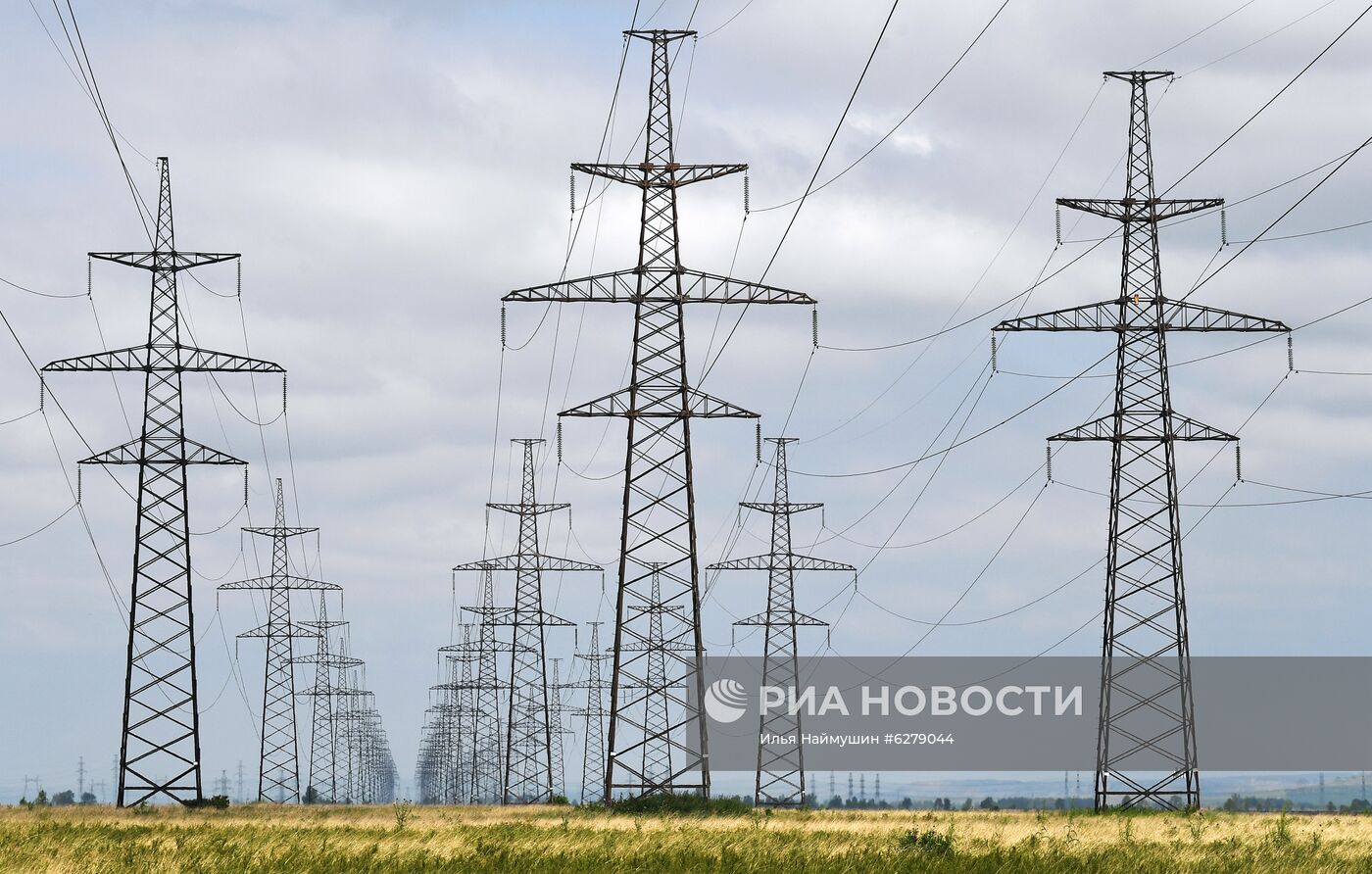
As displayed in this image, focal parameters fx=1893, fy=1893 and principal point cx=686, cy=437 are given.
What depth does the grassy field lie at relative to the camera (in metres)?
30.3

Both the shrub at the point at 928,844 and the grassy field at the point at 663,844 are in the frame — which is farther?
the shrub at the point at 928,844

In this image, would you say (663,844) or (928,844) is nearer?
(663,844)

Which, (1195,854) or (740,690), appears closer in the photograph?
(1195,854)

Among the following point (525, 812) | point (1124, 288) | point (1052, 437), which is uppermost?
point (1124, 288)

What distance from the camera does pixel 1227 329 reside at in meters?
53.1

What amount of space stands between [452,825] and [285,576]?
51.2 metres

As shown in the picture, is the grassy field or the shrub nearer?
the grassy field

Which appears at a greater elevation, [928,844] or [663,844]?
[663,844]

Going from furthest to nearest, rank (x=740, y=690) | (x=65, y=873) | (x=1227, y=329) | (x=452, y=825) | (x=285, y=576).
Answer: (x=740, y=690) → (x=285, y=576) → (x=1227, y=329) → (x=452, y=825) → (x=65, y=873)

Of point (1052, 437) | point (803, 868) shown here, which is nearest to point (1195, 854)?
point (803, 868)

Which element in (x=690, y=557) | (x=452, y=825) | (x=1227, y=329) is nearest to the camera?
(x=452, y=825)

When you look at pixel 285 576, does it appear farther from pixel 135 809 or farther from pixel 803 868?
pixel 803 868

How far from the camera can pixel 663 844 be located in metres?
35.1

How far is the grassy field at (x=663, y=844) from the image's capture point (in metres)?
30.3
